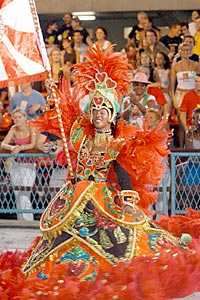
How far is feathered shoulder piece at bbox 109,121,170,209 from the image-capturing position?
197 inches

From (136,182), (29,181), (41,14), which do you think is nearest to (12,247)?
(29,181)

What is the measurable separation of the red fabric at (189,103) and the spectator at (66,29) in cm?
281

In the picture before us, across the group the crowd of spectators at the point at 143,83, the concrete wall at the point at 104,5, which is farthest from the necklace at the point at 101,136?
the concrete wall at the point at 104,5

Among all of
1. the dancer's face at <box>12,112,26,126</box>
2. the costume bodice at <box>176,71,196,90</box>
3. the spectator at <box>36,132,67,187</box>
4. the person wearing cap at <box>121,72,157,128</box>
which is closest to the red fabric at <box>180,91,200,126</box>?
the costume bodice at <box>176,71,196,90</box>

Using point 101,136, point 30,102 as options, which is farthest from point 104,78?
point 30,102

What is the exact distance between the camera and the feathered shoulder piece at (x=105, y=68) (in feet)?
16.9

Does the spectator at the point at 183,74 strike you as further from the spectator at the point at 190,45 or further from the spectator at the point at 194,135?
the spectator at the point at 194,135

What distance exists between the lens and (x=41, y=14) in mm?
12289

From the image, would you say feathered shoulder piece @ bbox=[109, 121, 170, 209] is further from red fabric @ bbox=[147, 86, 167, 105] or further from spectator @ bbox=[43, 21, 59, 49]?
spectator @ bbox=[43, 21, 59, 49]

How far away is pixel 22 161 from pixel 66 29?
3853 mm

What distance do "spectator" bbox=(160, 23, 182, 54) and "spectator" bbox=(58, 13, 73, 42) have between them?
5.03 feet

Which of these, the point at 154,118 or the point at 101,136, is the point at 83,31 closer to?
the point at 154,118

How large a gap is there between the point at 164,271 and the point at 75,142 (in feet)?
3.85

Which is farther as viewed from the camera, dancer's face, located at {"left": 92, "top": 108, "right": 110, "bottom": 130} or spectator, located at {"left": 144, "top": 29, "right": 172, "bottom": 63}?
spectator, located at {"left": 144, "top": 29, "right": 172, "bottom": 63}
